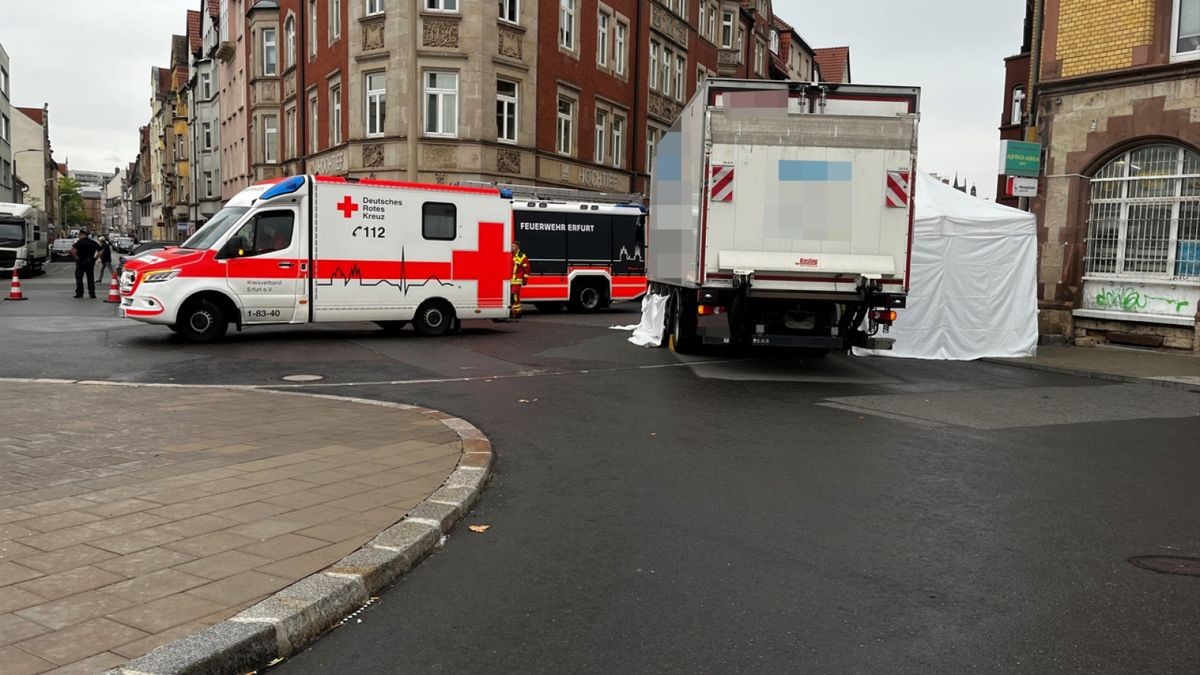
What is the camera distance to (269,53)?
3862 cm

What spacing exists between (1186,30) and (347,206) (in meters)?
14.0

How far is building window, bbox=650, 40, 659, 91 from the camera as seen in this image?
124ft

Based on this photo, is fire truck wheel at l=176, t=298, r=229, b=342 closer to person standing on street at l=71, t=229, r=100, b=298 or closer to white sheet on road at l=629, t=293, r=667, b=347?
white sheet on road at l=629, t=293, r=667, b=347

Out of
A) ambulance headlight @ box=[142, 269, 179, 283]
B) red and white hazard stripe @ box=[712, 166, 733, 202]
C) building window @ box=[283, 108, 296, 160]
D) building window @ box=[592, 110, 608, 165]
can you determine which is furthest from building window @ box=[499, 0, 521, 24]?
red and white hazard stripe @ box=[712, 166, 733, 202]

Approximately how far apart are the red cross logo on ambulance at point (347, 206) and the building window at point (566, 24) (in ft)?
58.2

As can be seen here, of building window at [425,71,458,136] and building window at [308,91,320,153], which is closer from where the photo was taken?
building window at [425,71,458,136]

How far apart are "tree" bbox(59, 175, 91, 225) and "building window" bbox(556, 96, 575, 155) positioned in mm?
121381

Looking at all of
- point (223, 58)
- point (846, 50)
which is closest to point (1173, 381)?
point (223, 58)

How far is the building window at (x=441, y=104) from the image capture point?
90.2ft

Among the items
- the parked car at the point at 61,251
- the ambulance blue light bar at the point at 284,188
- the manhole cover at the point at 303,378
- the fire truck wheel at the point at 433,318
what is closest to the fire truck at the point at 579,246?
the fire truck wheel at the point at 433,318

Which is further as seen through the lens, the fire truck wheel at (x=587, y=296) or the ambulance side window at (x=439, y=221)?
the fire truck wheel at (x=587, y=296)

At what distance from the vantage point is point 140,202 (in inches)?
4897

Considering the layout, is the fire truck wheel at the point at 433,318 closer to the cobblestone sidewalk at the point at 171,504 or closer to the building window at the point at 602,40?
the cobblestone sidewalk at the point at 171,504

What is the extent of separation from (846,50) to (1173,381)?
63.7m
